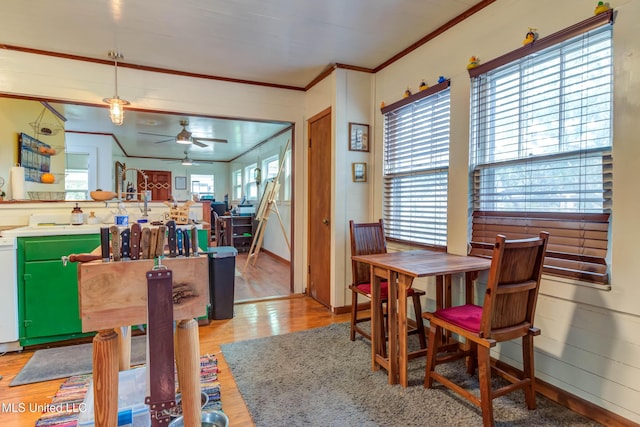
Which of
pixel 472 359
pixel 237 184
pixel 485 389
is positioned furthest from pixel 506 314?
pixel 237 184

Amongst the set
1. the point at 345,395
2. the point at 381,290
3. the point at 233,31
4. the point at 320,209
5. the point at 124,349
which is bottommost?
the point at 345,395

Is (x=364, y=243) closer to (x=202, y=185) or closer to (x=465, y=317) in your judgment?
(x=465, y=317)

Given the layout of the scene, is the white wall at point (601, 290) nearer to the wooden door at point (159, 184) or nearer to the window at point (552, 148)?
the window at point (552, 148)

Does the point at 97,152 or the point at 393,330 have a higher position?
the point at 97,152

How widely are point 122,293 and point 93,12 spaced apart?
2.39m

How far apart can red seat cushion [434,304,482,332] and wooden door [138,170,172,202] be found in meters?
9.20

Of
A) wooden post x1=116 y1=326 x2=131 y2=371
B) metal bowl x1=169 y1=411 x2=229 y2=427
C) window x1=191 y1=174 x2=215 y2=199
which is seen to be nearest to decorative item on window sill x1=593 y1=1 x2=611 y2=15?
metal bowl x1=169 y1=411 x2=229 y2=427

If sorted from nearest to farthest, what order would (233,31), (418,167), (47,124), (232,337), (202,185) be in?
1. (233,31)
2. (232,337)
3. (418,167)
4. (47,124)
5. (202,185)

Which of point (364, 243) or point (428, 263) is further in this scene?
point (364, 243)

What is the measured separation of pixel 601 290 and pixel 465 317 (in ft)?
2.20

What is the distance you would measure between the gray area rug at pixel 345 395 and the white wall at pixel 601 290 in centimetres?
23

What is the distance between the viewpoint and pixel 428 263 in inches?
86.8

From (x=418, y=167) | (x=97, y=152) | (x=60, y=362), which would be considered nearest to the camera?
(x=60, y=362)

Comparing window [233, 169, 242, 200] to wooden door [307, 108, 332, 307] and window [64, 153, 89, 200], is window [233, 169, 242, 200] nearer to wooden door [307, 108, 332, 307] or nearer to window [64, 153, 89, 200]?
window [64, 153, 89, 200]
